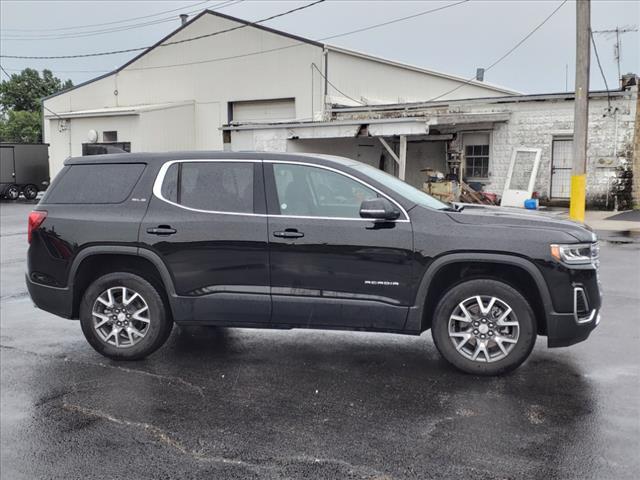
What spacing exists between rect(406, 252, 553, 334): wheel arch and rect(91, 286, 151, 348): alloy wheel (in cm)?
234

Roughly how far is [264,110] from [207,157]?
24050mm

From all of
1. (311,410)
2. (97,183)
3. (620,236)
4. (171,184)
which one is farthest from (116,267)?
(620,236)

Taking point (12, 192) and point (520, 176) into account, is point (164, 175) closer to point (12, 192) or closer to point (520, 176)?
point (520, 176)

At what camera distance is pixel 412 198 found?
17.7 ft

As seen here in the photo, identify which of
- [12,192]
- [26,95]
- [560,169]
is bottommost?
[12,192]

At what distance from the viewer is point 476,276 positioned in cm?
518

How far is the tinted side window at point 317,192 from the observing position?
5301mm

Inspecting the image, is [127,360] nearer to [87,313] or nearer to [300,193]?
[87,313]

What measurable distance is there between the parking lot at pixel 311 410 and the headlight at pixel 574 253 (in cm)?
96

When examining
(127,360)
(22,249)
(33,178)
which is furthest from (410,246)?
(33,178)

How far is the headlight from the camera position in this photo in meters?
4.92

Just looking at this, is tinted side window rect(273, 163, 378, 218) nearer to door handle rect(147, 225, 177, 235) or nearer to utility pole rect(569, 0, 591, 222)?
door handle rect(147, 225, 177, 235)

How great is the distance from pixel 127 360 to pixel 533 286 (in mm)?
3509

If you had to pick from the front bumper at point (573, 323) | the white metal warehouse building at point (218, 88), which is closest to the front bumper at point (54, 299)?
the front bumper at point (573, 323)
